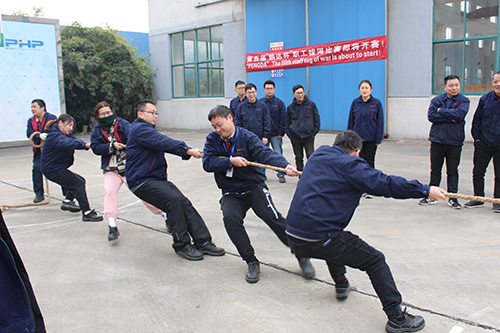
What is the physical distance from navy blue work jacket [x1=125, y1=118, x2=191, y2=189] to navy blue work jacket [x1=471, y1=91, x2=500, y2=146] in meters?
4.05

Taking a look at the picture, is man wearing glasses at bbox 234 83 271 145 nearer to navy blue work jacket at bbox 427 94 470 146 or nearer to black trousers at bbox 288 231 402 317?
navy blue work jacket at bbox 427 94 470 146

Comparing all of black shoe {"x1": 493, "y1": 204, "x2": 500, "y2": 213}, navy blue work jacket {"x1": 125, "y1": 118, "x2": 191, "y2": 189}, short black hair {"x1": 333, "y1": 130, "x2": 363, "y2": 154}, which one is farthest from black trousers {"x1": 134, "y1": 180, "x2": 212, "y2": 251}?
black shoe {"x1": 493, "y1": 204, "x2": 500, "y2": 213}

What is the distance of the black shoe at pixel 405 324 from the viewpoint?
9.61 ft

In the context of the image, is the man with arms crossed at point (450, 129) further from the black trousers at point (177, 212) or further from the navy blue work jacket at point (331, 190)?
the navy blue work jacket at point (331, 190)

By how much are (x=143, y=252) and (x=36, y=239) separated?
61.0 inches

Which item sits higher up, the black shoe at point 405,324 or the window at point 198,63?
the window at point 198,63

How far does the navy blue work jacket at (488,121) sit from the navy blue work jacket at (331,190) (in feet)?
11.9

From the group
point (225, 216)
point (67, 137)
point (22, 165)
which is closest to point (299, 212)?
point (225, 216)

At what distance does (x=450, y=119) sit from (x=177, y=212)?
400cm

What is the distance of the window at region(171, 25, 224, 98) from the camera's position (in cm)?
1767

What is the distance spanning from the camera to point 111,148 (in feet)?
17.5

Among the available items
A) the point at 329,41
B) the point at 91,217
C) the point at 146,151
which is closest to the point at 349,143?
the point at 146,151

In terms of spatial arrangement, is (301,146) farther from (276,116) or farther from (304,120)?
(276,116)

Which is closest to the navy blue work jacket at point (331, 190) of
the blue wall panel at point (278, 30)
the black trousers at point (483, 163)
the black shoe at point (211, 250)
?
the black shoe at point (211, 250)
